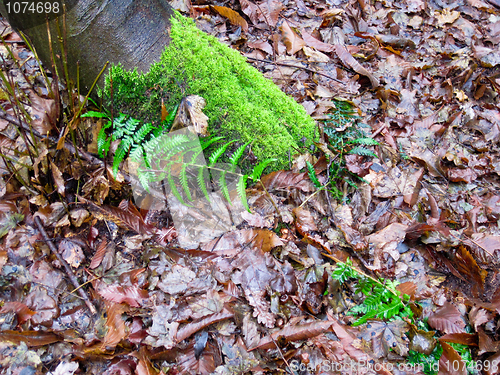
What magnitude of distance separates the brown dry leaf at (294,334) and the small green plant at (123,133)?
1479mm

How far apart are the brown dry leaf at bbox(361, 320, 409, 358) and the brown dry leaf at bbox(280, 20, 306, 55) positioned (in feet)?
9.65

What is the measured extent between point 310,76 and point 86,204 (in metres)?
2.64

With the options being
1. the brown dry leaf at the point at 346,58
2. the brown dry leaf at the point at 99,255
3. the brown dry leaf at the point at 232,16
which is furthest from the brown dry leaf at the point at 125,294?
the brown dry leaf at the point at 346,58

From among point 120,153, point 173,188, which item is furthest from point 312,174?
point 120,153

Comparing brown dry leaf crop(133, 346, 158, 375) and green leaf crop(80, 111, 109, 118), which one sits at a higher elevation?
green leaf crop(80, 111, 109, 118)

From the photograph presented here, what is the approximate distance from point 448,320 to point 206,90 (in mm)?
2441

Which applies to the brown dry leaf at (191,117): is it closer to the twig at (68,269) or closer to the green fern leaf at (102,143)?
the green fern leaf at (102,143)

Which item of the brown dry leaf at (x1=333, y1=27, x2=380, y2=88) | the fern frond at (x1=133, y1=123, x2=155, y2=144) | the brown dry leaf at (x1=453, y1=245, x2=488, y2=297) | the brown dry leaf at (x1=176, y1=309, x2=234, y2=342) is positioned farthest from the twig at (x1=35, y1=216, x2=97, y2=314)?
the brown dry leaf at (x1=333, y1=27, x2=380, y2=88)

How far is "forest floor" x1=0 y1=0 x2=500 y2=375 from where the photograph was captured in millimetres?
1849

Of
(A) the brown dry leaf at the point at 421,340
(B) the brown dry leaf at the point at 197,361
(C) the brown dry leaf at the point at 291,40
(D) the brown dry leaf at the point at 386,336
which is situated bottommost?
(A) the brown dry leaf at the point at 421,340

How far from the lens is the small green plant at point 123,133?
2.04m

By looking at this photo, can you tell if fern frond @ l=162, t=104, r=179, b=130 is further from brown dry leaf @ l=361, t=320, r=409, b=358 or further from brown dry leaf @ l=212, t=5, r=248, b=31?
brown dry leaf @ l=361, t=320, r=409, b=358

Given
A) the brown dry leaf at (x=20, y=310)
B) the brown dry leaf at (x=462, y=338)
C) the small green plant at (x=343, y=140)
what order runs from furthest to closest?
the small green plant at (x=343, y=140), the brown dry leaf at (x=462, y=338), the brown dry leaf at (x=20, y=310)

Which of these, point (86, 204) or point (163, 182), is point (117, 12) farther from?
point (86, 204)
